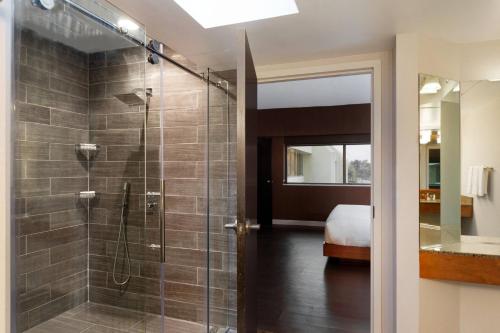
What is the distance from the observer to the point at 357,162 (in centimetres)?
674

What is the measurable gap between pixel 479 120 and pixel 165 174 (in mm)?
2337

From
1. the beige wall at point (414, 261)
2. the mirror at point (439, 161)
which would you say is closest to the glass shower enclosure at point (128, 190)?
the beige wall at point (414, 261)

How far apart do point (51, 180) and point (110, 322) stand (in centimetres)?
120

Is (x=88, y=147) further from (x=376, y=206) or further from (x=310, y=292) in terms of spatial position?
Result: (x=310, y=292)

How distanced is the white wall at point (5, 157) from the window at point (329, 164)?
6.09 m

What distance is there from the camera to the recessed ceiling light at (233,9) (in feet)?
5.25

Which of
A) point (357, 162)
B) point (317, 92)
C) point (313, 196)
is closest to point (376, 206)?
point (317, 92)

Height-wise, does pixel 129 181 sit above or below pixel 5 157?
below

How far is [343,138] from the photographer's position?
21.7 feet

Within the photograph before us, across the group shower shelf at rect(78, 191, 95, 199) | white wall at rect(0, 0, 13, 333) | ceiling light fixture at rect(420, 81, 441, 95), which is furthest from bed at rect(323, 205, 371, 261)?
white wall at rect(0, 0, 13, 333)

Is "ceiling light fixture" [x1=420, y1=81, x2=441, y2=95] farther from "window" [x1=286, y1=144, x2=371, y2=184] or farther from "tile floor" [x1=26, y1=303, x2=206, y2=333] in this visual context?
"window" [x1=286, y1=144, x2=371, y2=184]

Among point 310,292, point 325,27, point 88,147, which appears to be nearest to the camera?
point 325,27

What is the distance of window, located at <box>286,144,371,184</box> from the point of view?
6734 mm

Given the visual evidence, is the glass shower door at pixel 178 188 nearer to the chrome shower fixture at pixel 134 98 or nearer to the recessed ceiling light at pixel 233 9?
the chrome shower fixture at pixel 134 98
